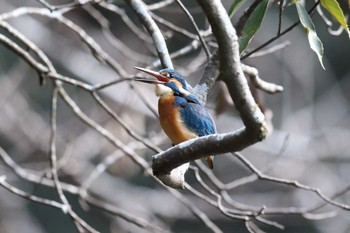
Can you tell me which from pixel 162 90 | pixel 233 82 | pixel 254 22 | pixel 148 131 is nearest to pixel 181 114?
pixel 162 90

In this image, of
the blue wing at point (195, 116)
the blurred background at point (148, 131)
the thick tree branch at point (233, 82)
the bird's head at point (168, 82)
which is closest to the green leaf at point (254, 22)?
the blue wing at point (195, 116)

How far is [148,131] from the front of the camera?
7.70 metres

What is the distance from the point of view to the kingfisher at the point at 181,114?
3.11 meters

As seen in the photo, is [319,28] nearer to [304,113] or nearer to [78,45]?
[304,113]

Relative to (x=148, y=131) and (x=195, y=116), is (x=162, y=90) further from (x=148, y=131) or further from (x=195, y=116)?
(x=148, y=131)

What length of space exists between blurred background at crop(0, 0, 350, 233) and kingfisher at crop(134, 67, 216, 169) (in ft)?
11.8

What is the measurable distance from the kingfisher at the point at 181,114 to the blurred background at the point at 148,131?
142 inches

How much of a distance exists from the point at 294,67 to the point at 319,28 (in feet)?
2.47

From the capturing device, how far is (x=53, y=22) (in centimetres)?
888

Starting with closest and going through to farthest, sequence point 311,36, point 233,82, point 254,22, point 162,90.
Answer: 1. point 233,82
2. point 311,36
3. point 254,22
4. point 162,90

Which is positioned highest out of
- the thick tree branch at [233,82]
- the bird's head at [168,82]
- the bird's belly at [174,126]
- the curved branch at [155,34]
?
the curved branch at [155,34]

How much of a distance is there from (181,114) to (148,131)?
15.0ft

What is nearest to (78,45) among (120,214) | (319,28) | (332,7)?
(319,28)

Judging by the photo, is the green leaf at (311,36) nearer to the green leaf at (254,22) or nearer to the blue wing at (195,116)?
the green leaf at (254,22)
